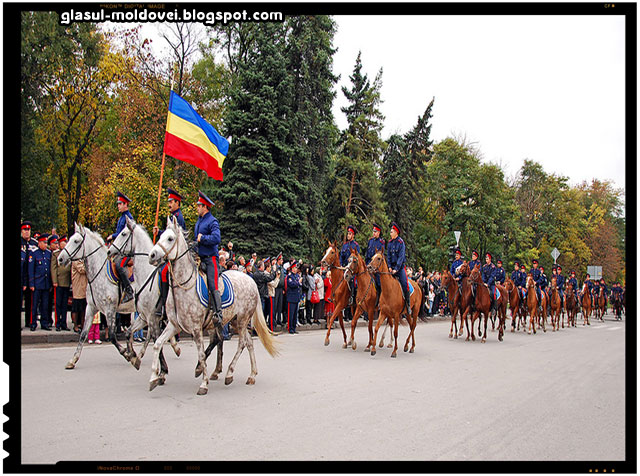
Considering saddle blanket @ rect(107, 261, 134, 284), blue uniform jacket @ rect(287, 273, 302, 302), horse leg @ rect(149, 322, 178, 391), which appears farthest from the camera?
blue uniform jacket @ rect(287, 273, 302, 302)

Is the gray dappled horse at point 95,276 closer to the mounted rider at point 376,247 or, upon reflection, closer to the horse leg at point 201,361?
the horse leg at point 201,361

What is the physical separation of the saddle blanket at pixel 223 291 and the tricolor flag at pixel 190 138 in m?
3.66

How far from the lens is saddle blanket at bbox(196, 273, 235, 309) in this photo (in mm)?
7457

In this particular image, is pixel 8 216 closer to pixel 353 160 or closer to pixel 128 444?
pixel 128 444

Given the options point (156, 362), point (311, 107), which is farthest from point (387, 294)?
point (311, 107)

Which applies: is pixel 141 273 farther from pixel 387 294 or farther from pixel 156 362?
pixel 387 294

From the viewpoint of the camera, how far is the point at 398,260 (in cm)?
1251

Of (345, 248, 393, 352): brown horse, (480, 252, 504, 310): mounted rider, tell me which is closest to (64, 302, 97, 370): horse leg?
(345, 248, 393, 352): brown horse

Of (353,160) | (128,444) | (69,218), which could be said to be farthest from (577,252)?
(128,444)

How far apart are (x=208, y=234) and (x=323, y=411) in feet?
10.6

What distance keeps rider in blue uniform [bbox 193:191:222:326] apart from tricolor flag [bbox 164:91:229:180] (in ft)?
10.5

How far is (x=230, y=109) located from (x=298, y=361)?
708 inches

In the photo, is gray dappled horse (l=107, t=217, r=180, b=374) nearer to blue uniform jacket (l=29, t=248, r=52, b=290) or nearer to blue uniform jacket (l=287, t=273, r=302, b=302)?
blue uniform jacket (l=29, t=248, r=52, b=290)

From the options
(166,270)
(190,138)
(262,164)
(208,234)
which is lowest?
(166,270)
